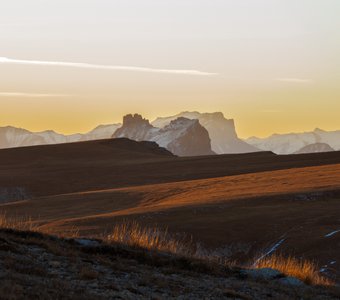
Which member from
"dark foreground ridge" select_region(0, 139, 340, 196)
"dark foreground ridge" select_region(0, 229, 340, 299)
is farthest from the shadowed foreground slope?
"dark foreground ridge" select_region(0, 229, 340, 299)

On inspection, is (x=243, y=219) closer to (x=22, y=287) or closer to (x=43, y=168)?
(x=22, y=287)

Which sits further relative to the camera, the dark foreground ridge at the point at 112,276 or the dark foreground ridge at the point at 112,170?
the dark foreground ridge at the point at 112,170

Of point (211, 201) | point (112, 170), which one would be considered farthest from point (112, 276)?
point (112, 170)

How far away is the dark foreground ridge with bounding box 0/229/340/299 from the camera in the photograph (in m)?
11.2

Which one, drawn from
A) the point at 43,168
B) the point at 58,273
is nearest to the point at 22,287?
the point at 58,273

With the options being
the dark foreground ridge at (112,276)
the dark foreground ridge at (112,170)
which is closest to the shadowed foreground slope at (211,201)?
the dark foreground ridge at (112,170)

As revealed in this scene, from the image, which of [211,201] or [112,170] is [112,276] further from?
[112,170]

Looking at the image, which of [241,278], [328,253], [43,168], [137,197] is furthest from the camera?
[43,168]

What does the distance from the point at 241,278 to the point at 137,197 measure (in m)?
42.9

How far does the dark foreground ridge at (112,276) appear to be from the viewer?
11.2 m

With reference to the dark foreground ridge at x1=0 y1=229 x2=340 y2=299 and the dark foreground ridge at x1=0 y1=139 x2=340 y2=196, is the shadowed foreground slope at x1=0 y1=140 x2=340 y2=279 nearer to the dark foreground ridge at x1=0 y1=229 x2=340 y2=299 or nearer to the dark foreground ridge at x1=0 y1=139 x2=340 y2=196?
the dark foreground ridge at x1=0 y1=139 x2=340 y2=196

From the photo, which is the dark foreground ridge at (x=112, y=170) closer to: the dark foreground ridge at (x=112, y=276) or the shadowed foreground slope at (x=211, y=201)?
the shadowed foreground slope at (x=211, y=201)

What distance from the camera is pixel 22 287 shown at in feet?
34.1

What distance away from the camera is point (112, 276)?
13242 millimetres
